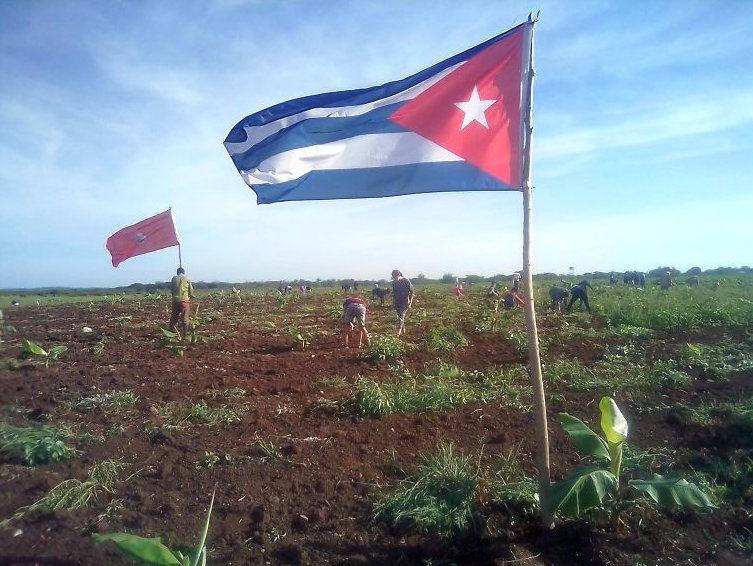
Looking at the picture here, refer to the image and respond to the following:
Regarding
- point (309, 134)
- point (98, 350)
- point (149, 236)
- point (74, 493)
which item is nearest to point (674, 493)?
point (309, 134)

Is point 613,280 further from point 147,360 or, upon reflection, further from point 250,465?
point 250,465

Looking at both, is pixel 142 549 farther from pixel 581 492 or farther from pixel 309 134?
pixel 309 134

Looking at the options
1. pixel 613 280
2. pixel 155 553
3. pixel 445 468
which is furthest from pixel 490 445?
pixel 613 280

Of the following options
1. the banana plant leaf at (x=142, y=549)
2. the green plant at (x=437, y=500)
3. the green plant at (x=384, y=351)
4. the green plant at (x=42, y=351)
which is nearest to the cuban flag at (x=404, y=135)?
the green plant at (x=437, y=500)

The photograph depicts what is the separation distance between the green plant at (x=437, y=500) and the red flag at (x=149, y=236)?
427 inches

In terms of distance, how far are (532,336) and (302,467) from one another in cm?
247

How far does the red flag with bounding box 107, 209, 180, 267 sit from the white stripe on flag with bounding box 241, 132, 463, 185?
983cm

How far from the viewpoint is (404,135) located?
4402 mm

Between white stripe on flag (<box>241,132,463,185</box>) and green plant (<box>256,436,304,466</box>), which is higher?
white stripe on flag (<box>241,132,463,185</box>)

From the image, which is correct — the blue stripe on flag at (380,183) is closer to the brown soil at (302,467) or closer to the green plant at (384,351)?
the brown soil at (302,467)

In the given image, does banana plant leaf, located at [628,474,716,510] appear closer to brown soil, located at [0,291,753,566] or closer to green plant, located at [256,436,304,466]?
brown soil, located at [0,291,753,566]

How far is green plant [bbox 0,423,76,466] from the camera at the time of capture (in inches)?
206

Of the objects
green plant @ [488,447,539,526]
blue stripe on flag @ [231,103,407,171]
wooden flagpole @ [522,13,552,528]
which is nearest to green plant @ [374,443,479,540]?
green plant @ [488,447,539,526]

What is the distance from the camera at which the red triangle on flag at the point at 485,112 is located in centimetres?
400
